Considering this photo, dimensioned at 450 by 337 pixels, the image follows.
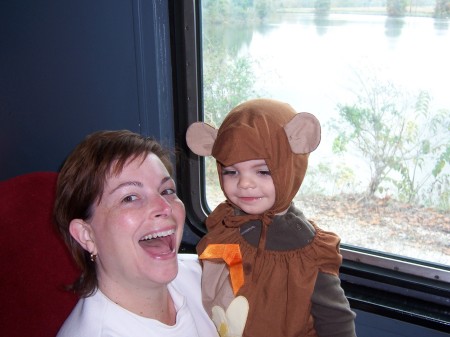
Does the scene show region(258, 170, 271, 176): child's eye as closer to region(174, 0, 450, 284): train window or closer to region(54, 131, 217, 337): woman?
region(54, 131, 217, 337): woman

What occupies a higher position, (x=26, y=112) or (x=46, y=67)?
(x=46, y=67)

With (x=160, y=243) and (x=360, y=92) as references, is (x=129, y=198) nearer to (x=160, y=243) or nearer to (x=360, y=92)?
(x=160, y=243)

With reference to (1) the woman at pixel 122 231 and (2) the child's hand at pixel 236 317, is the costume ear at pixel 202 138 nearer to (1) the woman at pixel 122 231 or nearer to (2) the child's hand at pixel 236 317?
(1) the woman at pixel 122 231

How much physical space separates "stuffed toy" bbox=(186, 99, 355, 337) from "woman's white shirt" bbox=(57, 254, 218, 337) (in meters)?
0.07

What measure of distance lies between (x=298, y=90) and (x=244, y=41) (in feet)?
1.09

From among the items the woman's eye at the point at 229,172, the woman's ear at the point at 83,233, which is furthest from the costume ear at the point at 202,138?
the woman's ear at the point at 83,233

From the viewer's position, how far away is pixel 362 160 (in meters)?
1.95

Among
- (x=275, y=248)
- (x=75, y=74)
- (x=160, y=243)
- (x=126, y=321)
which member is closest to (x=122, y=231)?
(x=160, y=243)

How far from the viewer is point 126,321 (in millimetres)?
1243

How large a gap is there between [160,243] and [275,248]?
0.36m

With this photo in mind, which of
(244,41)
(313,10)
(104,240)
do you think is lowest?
(104,240)

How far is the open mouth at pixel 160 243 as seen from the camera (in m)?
1.26

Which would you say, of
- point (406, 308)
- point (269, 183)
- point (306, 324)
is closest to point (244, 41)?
point (269, 183)

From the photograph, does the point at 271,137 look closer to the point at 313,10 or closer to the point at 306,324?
the point at 306,324
